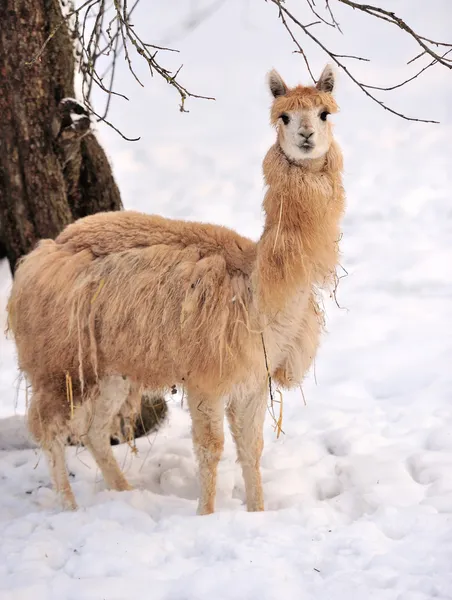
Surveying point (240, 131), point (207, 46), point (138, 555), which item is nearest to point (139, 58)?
point (207, 46)

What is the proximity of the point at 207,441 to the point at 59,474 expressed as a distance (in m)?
0.92

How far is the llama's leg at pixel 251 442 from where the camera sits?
147 inches

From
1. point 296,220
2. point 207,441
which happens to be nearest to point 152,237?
point 296,220

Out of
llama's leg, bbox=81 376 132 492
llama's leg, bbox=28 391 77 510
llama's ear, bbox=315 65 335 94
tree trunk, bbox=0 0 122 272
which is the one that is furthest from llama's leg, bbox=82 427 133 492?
llama's ear, bbox=315 65 335 94

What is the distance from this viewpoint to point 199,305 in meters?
3.43

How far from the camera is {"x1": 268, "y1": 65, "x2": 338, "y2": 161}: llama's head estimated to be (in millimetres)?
3119

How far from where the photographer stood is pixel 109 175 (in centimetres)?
485

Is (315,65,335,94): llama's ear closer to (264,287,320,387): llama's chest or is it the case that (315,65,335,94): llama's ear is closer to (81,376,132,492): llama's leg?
(264,287,320,387): llama's chest

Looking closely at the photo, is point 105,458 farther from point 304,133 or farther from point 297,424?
point 304,133

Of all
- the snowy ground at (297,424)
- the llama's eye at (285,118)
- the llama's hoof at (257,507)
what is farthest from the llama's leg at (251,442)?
the llama's eye at (285,118)

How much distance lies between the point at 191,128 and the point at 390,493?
6.95 metres

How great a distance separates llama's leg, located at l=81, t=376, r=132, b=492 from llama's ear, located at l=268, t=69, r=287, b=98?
1.90 meters

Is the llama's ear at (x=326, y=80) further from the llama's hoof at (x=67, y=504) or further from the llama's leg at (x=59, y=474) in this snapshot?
the llama's hoof at (x=67, y=504)

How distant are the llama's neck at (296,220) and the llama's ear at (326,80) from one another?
34 centimetres
